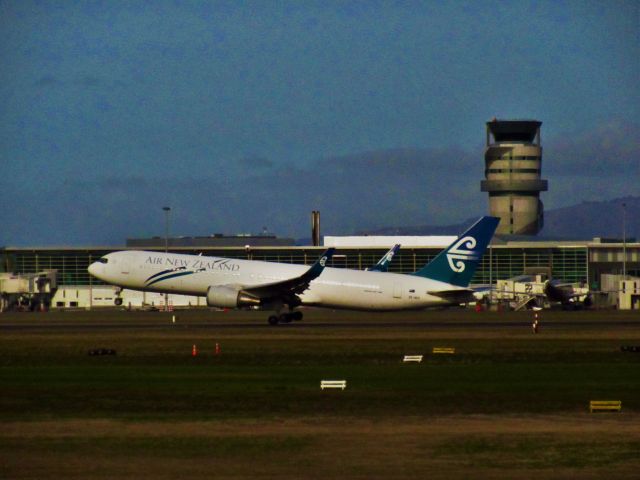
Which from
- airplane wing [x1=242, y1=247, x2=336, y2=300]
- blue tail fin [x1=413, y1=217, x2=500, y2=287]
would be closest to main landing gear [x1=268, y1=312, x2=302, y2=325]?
airplane wing [x1=242, y1=247, x2=336, y2=300]

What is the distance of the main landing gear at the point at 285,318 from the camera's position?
69625mm

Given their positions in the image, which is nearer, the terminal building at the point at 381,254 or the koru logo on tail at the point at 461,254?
the koru logo on tail at the point at 461,254

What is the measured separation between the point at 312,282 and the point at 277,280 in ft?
8.09

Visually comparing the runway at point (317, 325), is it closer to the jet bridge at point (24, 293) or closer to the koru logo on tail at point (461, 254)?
the koru logo on tail at point (461, 254)

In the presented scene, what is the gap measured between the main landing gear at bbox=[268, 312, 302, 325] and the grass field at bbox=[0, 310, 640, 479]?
14.1 metres

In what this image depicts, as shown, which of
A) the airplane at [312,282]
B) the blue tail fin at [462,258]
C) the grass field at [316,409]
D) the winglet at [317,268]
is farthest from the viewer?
the blue tail fin at [462,258]

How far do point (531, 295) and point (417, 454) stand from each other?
8949 centimetres

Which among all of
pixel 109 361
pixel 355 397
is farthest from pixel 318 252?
pixel 355 397

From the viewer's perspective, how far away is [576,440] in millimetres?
24125

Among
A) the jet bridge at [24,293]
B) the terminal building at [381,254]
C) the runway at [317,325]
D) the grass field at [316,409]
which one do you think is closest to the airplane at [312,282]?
the runway at [317,325]

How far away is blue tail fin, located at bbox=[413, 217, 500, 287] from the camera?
7162 cm

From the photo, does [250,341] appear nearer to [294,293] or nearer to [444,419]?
[294,293]

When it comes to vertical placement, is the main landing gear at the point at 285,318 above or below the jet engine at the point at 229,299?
below

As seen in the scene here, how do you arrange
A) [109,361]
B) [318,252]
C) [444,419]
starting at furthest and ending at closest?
1. [318,252]
2. [109,361]
3. [444,419]
